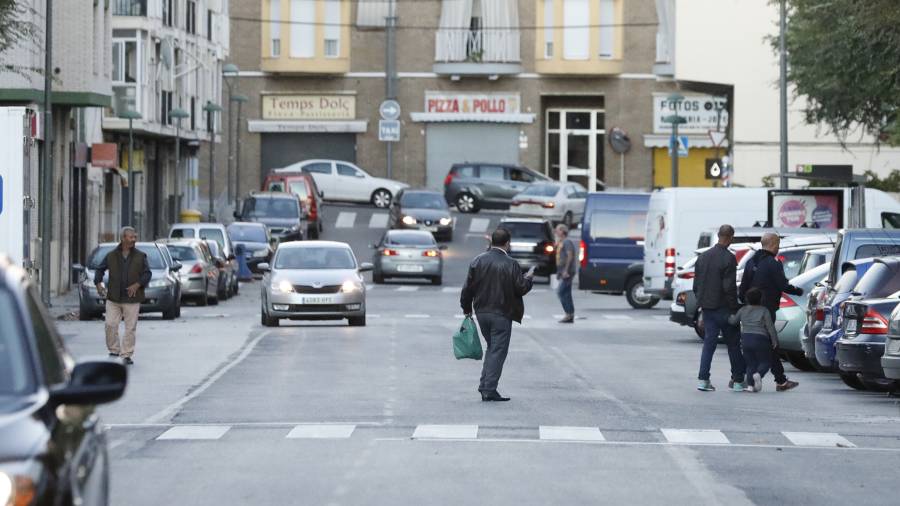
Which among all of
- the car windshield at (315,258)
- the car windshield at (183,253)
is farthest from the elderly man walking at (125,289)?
the car windshield at (183,253)

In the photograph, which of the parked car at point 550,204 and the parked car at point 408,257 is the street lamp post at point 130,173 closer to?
the parked car at point 408,257

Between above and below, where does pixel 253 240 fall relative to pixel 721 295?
below

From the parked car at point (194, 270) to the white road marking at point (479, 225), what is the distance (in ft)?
82.9

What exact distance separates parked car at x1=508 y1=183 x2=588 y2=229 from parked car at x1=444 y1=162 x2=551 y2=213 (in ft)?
17.6

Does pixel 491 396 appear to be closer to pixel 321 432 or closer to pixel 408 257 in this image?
pixel 321 432

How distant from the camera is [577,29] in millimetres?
80562

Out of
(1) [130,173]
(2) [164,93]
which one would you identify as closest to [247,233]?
(1) [130,173]

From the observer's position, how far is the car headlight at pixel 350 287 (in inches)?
1284

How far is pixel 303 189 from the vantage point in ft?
211

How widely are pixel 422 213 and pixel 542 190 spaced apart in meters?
6.56

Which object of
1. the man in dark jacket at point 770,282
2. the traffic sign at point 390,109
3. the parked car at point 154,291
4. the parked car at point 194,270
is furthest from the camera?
the traffic sign at point 390,109

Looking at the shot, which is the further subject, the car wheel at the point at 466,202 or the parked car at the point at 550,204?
the car wheel at the point at 466,202

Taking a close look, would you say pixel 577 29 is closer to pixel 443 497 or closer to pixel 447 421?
pixel 447 421

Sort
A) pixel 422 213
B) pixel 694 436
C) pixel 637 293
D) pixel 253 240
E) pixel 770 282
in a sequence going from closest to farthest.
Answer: pixel 694 436 → pixel 770 282 → pixel 637 293 → pixel 253 240 → pixel 422 213
